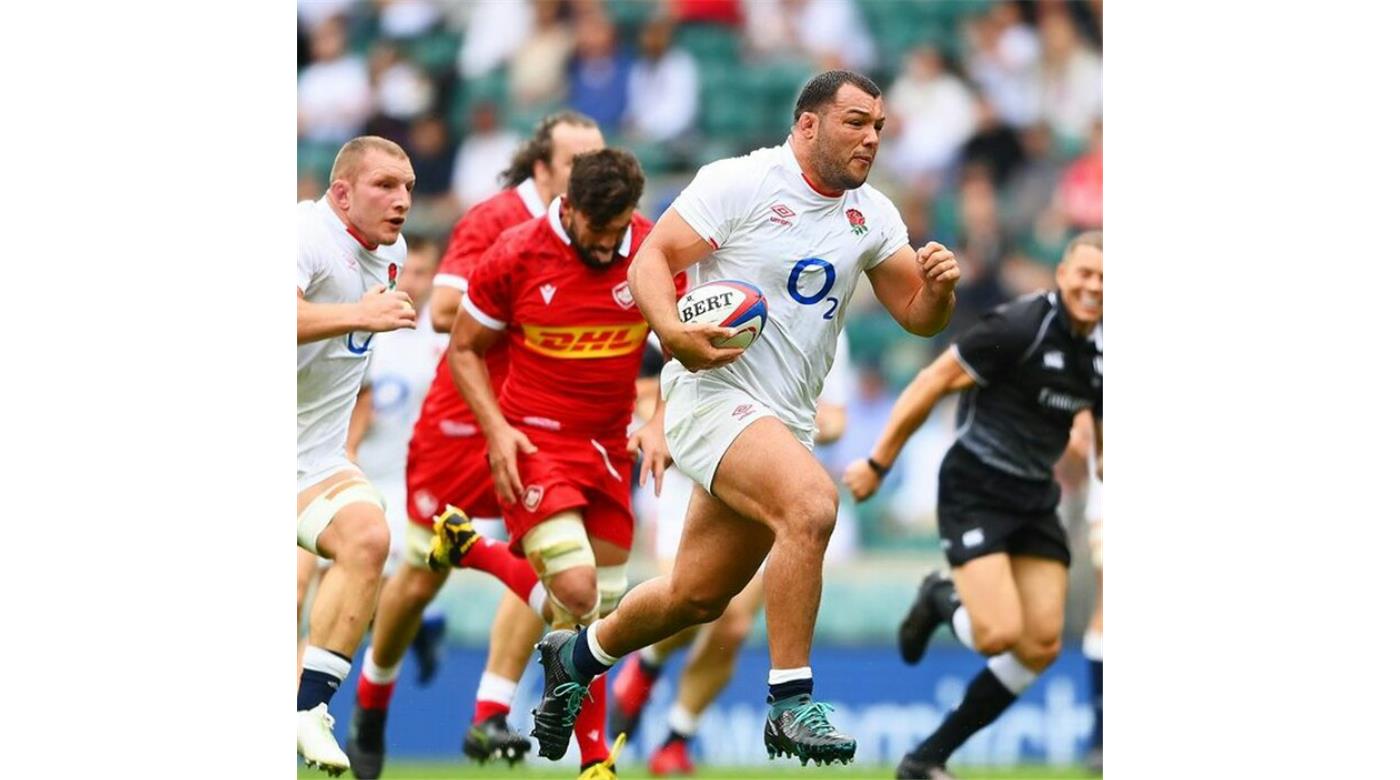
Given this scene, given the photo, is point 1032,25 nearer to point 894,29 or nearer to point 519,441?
point 894,29

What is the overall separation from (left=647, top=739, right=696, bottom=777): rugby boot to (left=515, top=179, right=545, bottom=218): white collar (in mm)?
2724

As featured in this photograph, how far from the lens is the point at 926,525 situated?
1019 centimetres

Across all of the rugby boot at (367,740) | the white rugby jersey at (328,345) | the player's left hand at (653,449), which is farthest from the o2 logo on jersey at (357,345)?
the rugby boot at (367,740)

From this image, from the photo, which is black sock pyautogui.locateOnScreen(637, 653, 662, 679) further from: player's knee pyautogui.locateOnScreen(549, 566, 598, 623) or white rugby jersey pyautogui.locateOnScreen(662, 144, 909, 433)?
white rugby jersey pyautogui.locateOnScreen(662, 144, 909, 433)

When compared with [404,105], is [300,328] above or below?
below

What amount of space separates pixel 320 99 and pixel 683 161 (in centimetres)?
199

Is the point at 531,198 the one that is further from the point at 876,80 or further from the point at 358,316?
the point at 876,80

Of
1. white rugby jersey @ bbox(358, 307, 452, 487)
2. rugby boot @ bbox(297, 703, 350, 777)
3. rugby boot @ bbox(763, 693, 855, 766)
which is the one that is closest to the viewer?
rugby boot @ bbox(763, 693, 855, 766)

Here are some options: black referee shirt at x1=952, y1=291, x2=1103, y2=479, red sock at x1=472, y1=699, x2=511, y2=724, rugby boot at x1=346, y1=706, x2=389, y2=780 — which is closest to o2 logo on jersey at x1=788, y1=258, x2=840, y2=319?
black referee shirt at x1=952, y1=291, x2=1103, y2=479

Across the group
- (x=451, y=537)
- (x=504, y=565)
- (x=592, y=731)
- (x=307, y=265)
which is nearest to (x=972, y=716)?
(x=592, y=731)

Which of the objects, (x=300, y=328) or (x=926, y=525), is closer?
(x=300, y=328)

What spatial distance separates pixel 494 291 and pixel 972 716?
2.83 meters

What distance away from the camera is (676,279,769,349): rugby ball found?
582cm
